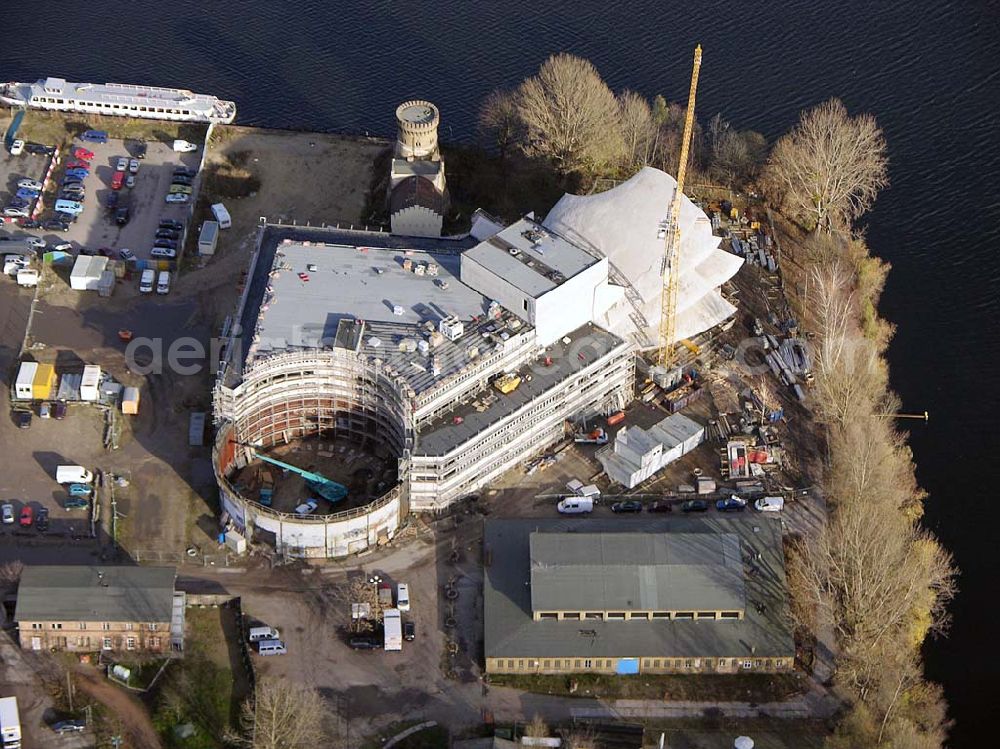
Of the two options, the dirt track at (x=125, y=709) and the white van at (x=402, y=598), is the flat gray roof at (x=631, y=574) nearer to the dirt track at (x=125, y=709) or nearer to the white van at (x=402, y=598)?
the white van at (x=402, y=598)

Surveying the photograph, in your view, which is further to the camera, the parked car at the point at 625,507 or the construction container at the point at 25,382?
the construction container at the point at 25,382

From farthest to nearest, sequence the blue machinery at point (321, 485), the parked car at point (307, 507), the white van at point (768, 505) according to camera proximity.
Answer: the white van at point (768, 505), the blue machinery at point (321, 485), the parked car at point (307, 507)

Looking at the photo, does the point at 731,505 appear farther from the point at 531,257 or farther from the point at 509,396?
the point at 531,257

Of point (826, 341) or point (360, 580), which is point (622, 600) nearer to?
point (360, 580)

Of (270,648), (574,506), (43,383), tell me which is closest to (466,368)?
(574,506)

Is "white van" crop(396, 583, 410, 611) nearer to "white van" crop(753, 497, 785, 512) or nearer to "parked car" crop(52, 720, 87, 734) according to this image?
"parked car" crop(52, 720, 87, 734)

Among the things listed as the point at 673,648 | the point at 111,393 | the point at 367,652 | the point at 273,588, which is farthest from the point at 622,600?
the point at 111,393

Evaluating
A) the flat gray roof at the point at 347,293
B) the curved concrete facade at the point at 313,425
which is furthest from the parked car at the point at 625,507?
the flat gray roof at the point at 347,293
